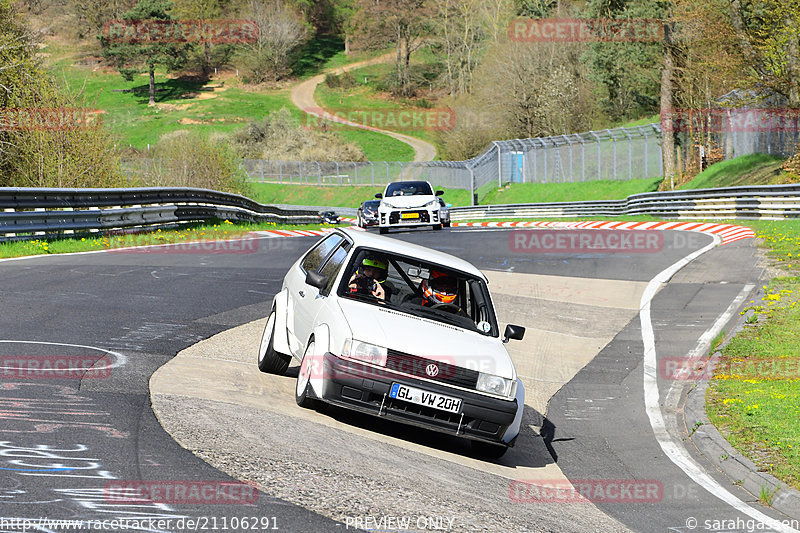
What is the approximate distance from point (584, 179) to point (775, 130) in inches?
624

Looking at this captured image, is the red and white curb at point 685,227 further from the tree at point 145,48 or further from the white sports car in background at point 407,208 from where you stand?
the tree at point 145,48

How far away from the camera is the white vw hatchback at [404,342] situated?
24.1ft

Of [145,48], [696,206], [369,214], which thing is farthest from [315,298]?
[145,48]

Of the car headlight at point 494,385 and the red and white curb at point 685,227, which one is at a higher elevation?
the car headlight at point 494,385

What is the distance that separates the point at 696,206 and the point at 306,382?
2933cm

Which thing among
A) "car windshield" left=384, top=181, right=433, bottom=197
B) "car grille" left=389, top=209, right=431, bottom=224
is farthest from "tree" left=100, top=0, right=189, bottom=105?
"car grille" left=389, top=209, right=431, bottom=224

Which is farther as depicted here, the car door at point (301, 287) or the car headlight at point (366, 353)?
the car door at point (301, 287)

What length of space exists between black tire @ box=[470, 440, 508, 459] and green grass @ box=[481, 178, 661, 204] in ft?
150

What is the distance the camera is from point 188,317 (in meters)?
12.0

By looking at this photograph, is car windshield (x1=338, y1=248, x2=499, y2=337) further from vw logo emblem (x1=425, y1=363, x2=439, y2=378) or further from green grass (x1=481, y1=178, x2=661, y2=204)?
green grass (x1=481, y1=178, x2=661, y2=204)

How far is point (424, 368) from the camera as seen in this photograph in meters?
7.44

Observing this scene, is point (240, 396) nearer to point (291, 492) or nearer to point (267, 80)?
point (291, 492)

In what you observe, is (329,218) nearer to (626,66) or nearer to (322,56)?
(626,66)

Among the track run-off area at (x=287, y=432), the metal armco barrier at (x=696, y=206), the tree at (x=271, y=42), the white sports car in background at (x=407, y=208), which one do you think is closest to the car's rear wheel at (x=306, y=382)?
the track run-off area at (x=287, y=432)
